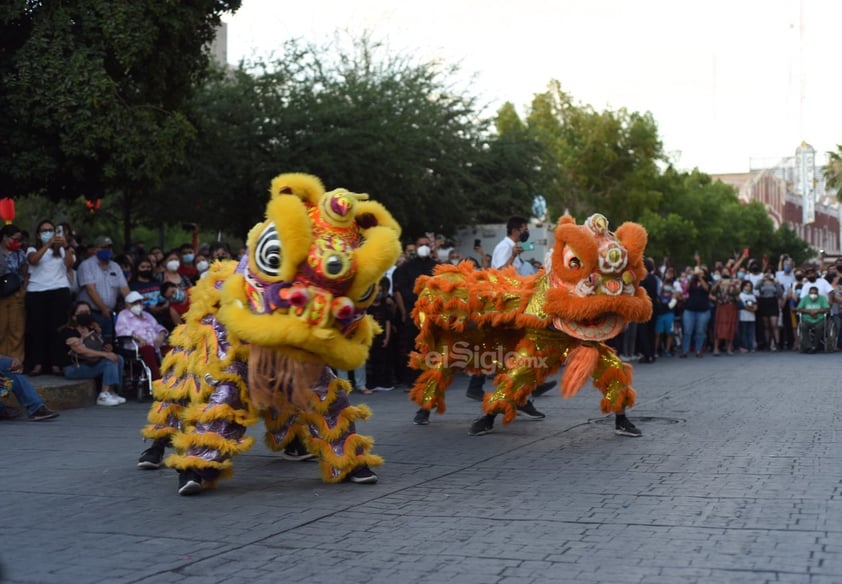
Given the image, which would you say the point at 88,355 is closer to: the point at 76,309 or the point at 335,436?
the point at 76,309

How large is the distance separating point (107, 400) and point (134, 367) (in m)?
0.75

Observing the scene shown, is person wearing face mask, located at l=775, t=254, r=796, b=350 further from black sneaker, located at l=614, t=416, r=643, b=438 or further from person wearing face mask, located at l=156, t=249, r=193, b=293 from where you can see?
black sneaker, located at l=614, t=416, r=643, b=438

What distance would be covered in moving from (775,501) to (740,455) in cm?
185

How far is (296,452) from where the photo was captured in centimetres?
863

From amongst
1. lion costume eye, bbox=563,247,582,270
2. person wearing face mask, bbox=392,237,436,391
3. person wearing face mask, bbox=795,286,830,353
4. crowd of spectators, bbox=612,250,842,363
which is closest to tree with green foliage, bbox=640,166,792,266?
crowd of spectators, bbox=612,250,842,363

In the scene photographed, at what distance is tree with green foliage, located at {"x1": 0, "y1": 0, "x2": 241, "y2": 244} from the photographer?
14.4 metres

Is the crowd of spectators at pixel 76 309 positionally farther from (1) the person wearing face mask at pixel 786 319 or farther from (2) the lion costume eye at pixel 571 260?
(1) the person wearing face mask at pixel 786 319

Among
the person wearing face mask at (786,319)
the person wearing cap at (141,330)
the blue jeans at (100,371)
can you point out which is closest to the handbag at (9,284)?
the blue jeans at (100,371)

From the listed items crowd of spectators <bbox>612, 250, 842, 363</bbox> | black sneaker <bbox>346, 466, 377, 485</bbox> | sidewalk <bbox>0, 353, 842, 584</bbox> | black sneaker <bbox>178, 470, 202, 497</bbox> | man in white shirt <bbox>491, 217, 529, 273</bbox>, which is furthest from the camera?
crowd of spectators <bbox>612, 250, 842, 363</bbox>

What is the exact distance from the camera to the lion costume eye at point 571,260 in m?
9.03

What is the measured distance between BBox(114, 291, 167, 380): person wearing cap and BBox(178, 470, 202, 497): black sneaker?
6.33 m

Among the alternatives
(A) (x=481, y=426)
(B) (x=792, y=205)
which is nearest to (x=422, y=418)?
(A) (x=481, y=426)

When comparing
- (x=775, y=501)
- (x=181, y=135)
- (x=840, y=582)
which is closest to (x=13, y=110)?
(x=181, y=135)

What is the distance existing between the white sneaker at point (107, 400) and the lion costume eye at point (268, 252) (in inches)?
265
